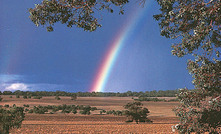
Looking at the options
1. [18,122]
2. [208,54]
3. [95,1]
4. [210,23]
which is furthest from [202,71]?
[18,122]

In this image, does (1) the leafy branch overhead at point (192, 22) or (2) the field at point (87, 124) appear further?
(2) the field at point (87, 124)

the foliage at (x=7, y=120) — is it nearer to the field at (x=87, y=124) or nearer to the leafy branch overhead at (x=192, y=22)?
the field at (x=87, y=124)

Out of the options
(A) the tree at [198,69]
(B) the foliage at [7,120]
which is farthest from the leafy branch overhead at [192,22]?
(B) the foliage at [7,120]

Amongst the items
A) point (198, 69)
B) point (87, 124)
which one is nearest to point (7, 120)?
point (198, 69)

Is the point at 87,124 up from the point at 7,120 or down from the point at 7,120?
up

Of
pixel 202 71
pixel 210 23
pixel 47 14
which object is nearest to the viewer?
pixel 210 23

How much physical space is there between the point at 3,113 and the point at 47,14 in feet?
20.9

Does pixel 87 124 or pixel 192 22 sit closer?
pixel 192 22

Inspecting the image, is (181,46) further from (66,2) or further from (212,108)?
(66,2)

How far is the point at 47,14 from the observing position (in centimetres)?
1392

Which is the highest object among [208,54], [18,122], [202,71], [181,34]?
[181,34]

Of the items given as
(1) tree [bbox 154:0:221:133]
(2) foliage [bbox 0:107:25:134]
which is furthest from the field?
(1) tree [bbox 154:0:221:133]

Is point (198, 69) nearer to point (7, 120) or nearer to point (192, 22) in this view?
point (192, 22)

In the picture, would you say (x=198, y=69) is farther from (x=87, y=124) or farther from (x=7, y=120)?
(x=87, y=124)
